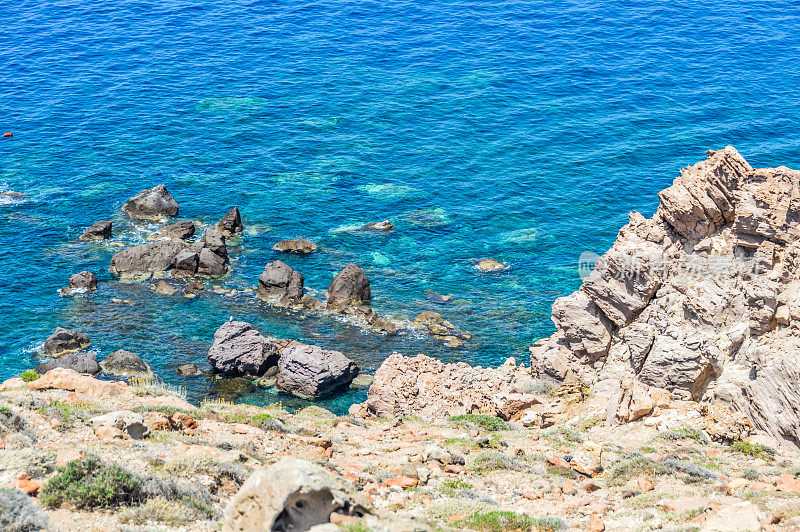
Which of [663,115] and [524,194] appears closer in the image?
[524,194]

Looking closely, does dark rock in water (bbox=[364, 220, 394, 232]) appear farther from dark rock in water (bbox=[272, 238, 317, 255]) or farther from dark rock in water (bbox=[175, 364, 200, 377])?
dark rock in water (bbox=[175, 364, 200, 377])

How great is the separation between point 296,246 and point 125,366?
20.4 m

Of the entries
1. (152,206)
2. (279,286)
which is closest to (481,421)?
(279,286)

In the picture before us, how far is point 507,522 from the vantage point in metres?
19.5

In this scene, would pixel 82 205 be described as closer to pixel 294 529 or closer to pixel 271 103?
pixel 271 103

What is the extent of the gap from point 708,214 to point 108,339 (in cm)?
3919

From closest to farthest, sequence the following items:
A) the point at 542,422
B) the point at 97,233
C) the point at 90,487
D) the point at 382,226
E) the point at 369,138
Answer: the point at 90,487 < the point at 542,422 < the point at 97,233 < the point at 382,226 < the point at 369,138

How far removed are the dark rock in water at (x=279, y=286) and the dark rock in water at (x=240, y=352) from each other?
739 centimetres

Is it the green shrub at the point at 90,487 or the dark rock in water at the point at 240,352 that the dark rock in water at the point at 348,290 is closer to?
the dark rock in water at the point at 240,352

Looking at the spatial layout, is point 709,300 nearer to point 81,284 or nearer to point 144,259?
point 144,259

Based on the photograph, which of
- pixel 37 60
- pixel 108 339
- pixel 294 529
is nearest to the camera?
pixel 294 529

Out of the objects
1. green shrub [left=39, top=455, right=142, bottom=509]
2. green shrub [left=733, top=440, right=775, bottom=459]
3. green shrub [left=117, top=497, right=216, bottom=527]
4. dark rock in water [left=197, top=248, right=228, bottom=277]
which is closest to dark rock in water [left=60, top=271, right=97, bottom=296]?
dark rock in water [left=197, top=248, right=228, bottom=277]

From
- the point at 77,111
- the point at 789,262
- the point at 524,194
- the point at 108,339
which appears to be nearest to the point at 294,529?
the point at 789,262

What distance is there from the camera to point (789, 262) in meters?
31.1
